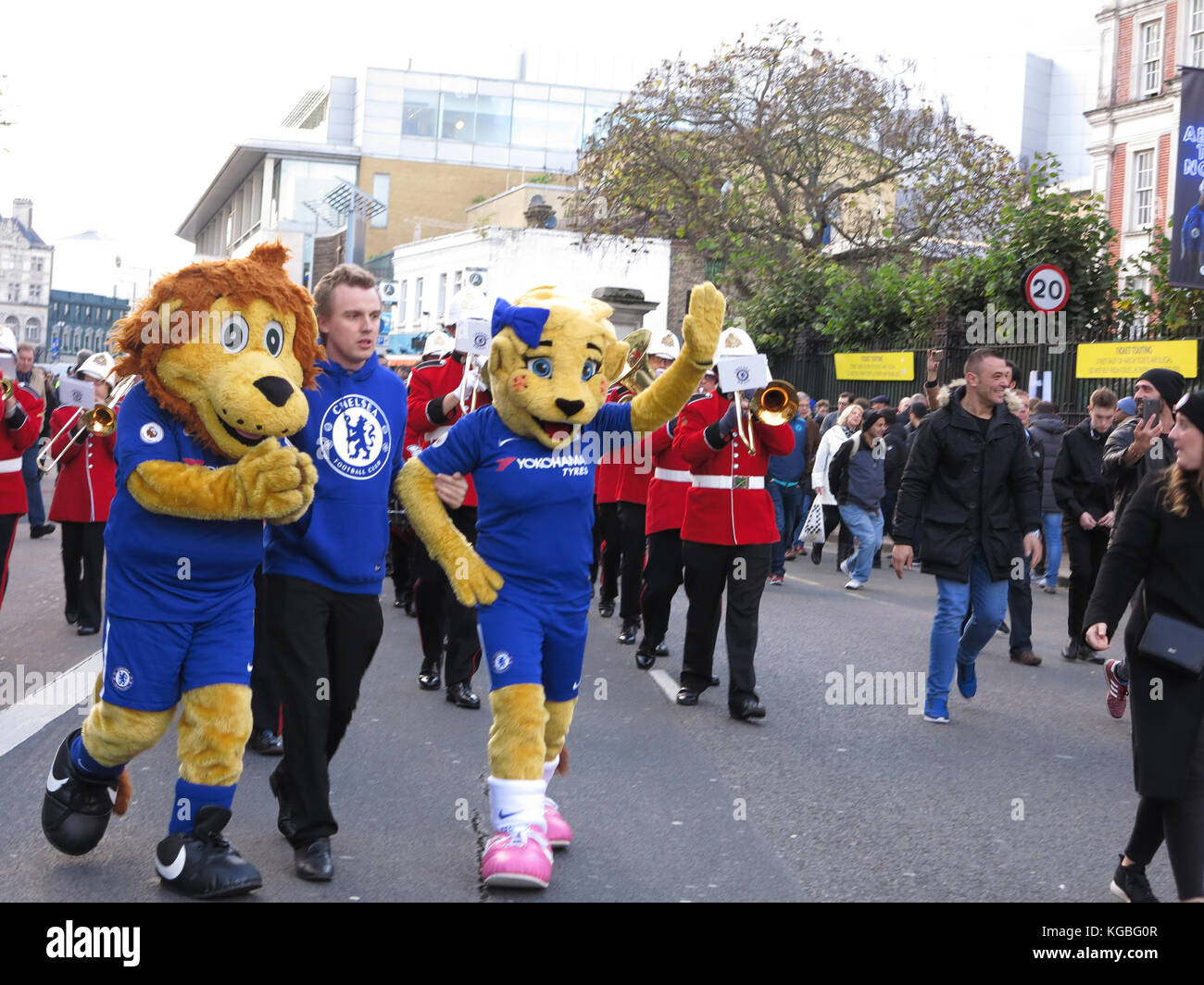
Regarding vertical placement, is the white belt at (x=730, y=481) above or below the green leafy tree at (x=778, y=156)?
below

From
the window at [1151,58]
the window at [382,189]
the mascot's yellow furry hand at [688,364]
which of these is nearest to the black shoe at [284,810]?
the mascot's yellow furry hand at [688,364]

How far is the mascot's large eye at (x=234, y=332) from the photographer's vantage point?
477cm

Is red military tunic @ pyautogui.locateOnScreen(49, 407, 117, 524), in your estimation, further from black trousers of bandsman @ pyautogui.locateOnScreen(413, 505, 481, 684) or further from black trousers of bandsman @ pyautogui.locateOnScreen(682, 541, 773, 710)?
black trousers of bandsman @ pyautogui.locateOnScreen(682, 541, 773, 710)

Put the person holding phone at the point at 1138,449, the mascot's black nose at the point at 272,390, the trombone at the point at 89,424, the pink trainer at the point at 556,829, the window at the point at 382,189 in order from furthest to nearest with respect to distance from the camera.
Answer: the window at the point at 382,189 → the person holding phone at the point at 1138,449 → the trombone at the point at 89,424 → the pink trainer at the point at 556,829 → the mascot's black nose at the point at 272,390

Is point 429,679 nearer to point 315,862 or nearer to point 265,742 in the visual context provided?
point 265,742

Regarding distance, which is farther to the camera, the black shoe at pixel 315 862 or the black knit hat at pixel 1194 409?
the black shoe at pixel 315 862

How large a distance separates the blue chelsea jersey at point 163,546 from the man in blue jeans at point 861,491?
36.2 ft

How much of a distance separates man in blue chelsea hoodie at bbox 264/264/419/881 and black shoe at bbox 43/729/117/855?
0.60 m

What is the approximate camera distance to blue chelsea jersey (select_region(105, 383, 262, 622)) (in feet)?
15.2

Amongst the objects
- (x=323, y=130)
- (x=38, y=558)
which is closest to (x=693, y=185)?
(x=38, y=558)

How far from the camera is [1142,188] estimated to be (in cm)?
4072

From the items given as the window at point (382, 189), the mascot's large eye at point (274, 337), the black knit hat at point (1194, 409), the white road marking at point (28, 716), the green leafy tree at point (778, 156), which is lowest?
the white road marking at point (28, 716)

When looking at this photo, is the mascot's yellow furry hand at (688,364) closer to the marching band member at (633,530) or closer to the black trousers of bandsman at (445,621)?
the black trousers of bandsman at (445,621)
